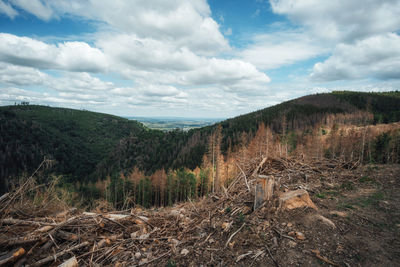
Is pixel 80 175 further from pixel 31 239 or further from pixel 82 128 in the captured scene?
pixel 31 239

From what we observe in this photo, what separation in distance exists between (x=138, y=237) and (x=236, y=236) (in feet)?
8.52

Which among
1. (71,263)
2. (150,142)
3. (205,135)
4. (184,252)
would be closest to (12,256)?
(71,263)

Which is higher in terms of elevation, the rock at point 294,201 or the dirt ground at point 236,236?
the rock at point 294,201

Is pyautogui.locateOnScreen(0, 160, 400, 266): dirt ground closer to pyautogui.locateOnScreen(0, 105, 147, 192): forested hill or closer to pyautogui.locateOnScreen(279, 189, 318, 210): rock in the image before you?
pyautogui.locateOnScreen(279, 189, 318, 210): rock

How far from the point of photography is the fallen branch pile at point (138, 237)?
3.78 metres

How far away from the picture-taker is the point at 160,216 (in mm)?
6004

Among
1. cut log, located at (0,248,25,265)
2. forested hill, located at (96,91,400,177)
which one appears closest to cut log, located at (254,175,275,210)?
cut log, located at (0,248,25,265)

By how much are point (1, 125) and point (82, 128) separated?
66.5 meters

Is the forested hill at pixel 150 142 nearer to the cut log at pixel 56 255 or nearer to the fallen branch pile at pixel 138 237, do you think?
the fallen branch pile at pixel 138 237

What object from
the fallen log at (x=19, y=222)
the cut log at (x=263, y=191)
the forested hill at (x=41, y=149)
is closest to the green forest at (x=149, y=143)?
the forested hill at (x=41, y=149)

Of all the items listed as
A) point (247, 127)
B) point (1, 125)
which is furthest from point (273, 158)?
point (1, 125)

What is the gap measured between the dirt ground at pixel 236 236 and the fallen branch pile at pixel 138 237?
21mm

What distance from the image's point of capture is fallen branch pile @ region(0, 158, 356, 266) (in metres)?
3.78

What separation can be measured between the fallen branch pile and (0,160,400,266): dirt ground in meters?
0.02
